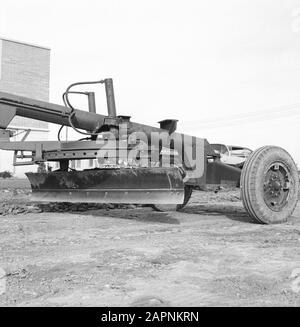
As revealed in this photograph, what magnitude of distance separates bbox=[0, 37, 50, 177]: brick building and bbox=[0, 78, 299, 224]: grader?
24746 mm

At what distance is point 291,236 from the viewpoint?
5.04 metres

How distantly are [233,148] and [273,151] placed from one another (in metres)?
1.26

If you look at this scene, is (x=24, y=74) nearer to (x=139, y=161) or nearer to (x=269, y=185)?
(x=139, y=161)

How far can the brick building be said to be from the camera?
1225 inches

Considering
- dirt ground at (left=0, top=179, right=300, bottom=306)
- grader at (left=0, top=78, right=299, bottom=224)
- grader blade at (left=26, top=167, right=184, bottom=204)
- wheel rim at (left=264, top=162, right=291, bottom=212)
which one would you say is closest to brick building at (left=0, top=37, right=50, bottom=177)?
grader blade at (left=26, top=167, right=184, bottom=204)

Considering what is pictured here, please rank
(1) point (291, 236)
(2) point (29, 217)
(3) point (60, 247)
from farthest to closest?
(2) point (29, 217), (1) point (291, 236), (3) point (60, 247)

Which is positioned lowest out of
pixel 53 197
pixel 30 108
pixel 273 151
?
pixel 53 197

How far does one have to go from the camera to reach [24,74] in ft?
106

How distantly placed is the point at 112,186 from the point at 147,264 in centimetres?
280

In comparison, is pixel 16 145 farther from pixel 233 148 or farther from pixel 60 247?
pixel 233 148

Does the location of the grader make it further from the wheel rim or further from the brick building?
the brick building

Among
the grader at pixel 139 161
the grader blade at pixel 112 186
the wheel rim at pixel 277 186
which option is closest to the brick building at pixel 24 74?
the grader blade at pixel 112 186

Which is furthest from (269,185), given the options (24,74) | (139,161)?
(24,74)

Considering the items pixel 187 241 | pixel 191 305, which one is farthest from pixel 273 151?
pixel 191 305
